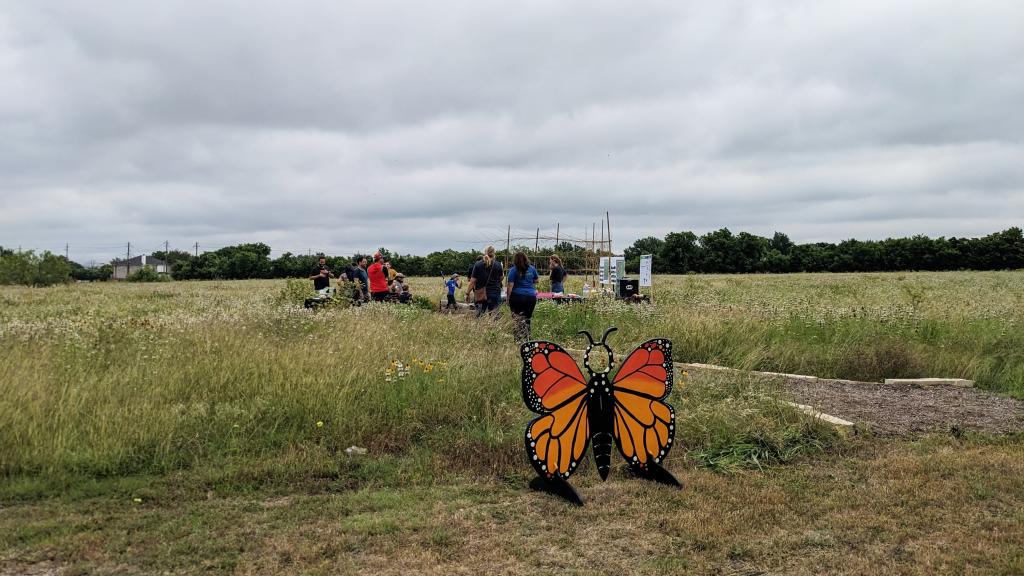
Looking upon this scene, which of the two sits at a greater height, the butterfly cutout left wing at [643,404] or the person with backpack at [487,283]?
the person with backpack at [487,283]

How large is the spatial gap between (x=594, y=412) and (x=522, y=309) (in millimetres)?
6623

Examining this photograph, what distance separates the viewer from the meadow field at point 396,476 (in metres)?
4.18

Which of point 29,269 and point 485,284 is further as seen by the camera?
point 29,269

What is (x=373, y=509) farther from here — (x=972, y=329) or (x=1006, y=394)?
(x=972, y=329)

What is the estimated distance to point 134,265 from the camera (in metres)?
103

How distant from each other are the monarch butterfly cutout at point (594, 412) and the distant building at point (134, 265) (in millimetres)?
79521

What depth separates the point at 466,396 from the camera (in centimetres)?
721

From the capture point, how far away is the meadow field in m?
4.18

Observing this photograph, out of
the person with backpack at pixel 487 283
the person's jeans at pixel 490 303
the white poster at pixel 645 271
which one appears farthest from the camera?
the white poster at pixel 645 271

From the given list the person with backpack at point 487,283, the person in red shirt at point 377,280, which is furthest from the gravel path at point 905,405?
the person in red shirt at point 377,280

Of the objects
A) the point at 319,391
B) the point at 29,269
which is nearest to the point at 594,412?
the point at 319,391

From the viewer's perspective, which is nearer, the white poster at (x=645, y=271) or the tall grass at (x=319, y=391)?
the tall grass at (x=319, y=391)

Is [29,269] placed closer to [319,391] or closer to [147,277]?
[147,277]

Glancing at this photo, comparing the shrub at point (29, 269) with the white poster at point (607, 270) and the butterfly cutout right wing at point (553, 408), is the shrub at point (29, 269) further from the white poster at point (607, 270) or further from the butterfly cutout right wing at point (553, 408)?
the butterfly cutout right wing at point (553, 408)
